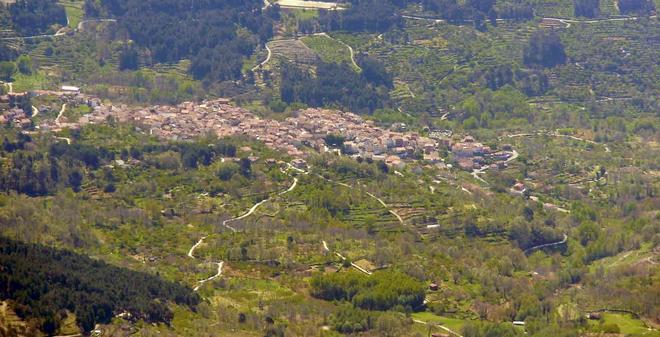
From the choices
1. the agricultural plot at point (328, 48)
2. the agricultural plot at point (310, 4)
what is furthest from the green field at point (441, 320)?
the agricultural plot at point (310, 4)

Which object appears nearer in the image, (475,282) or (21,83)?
(475,282)

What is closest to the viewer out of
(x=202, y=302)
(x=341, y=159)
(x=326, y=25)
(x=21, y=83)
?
(x=202, y=302)

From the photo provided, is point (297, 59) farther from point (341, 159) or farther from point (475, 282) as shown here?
point (475, 282)

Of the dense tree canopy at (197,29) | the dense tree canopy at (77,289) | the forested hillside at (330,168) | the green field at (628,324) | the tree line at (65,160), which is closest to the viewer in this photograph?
the dense tree canopy at (77,289)

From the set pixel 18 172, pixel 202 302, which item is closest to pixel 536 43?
pixel 18 172

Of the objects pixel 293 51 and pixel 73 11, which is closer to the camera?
pixel 293 51

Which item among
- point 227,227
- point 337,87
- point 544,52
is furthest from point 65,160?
point 544,52

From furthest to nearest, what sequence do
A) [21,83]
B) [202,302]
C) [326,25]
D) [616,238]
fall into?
[326,25], [21,83], [616,238], [202,302]

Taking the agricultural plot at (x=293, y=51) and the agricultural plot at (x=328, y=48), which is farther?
the agricultural plot at (x=328, y=48)

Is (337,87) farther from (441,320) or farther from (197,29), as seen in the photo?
(441,320)

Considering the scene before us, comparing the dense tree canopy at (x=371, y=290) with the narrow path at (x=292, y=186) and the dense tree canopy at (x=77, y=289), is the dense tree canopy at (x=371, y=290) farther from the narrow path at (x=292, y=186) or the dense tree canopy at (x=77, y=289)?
the narrow path at (x=292, y=186)

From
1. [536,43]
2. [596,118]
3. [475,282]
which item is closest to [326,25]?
[536,43]
